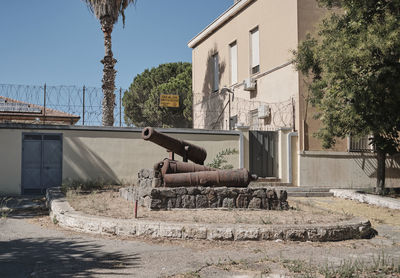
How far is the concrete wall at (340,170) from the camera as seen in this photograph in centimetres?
1475

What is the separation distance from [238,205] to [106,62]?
9.81 meters

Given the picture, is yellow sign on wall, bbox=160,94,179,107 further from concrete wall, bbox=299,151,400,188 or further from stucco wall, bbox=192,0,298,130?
concrete wall, bbox=299,151,400,188

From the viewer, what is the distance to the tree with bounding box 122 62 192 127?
102 ft

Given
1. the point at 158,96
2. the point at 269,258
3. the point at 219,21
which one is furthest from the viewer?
the point at 158,96

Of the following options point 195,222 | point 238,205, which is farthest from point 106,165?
point 195,222

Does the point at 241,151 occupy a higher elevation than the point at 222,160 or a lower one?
higher

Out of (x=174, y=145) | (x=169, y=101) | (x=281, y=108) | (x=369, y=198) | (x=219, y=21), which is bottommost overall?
(x=369, y=198)

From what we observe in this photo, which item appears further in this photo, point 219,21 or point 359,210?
point 219,21

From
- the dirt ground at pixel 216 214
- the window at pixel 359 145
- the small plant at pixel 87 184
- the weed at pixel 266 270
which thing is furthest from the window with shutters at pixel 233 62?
the weed at pixel 266 270

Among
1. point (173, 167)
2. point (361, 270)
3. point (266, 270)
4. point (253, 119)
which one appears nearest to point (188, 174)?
point (173, 167)

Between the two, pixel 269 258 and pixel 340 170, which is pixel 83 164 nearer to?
pixel 340 170

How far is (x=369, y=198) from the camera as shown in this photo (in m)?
11.3

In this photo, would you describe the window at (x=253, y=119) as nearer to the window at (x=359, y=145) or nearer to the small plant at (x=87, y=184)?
the window at (x=359, y=145)

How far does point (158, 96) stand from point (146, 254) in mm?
26470
